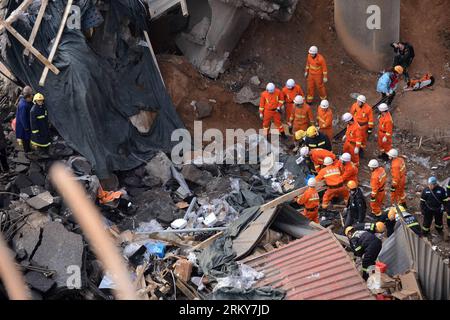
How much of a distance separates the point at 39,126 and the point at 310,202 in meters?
5.52

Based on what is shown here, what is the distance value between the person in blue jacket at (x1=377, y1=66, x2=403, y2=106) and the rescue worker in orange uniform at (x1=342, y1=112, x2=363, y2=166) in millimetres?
2107

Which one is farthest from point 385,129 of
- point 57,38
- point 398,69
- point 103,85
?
point 57,38

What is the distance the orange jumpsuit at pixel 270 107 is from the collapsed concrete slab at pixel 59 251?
6.04 meters

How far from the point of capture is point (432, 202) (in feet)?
47.3

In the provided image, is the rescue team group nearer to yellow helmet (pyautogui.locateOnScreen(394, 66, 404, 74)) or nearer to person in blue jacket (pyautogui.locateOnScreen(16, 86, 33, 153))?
yellow helmet (pyautogui.locateOnScreen(394, 66, 404, 74))

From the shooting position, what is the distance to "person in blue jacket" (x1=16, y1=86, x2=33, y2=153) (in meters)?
14.4

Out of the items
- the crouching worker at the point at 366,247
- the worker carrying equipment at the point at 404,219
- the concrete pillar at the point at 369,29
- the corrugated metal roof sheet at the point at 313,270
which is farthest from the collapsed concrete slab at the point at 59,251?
the concrete pillar at the point at 369,29

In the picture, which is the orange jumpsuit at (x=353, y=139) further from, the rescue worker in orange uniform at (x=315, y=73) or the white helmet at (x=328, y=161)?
the rescue worker in orange uniform at (x=315, y=73)

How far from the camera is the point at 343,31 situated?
19.4m

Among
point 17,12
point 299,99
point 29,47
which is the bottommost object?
point 299,99

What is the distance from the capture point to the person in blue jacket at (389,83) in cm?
1791

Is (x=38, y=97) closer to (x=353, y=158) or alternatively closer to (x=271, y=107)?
(x=271, y=107)
